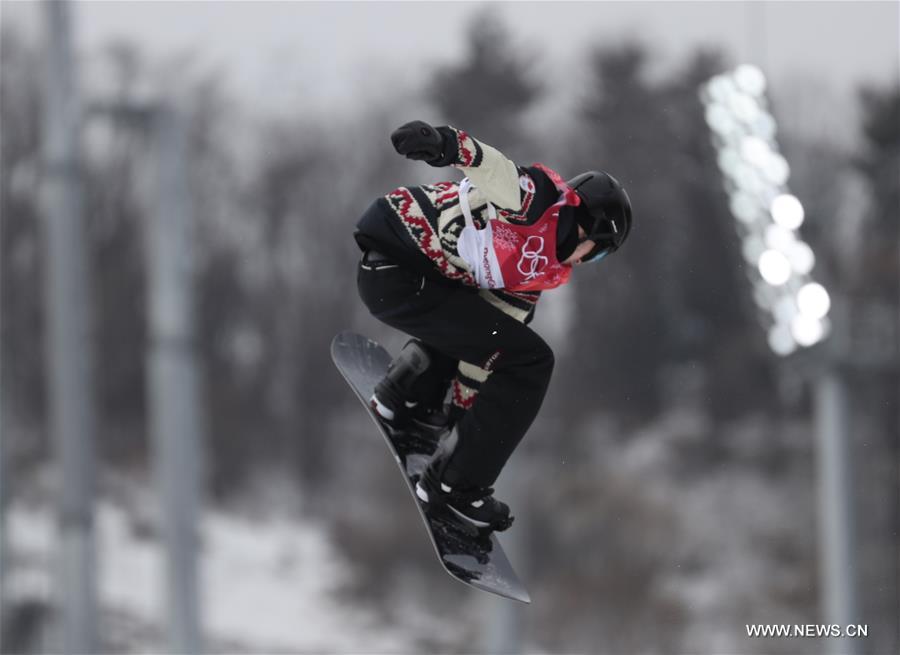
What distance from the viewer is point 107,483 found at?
25.8m

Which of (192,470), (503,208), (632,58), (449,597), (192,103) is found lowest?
(503,208)

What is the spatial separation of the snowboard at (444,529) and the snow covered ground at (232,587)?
1546 centimetres

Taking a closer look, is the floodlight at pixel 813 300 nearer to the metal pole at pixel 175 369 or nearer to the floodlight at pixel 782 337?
the floodlight at pixel 782 337

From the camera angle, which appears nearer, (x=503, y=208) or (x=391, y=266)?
(x=503, y=208)

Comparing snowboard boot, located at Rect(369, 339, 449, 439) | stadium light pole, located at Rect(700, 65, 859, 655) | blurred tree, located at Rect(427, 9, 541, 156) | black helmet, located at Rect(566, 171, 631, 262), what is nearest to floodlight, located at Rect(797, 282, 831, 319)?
stadium light pole, located at Rect(700, 65, 859, 655)

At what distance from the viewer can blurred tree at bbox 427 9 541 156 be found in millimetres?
11203

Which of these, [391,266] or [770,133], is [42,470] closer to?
[770,133]

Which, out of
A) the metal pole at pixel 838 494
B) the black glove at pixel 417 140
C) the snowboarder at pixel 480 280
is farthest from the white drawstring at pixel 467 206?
the metal pole at pixel 838 494

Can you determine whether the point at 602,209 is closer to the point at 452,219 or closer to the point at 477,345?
the point at 452,219

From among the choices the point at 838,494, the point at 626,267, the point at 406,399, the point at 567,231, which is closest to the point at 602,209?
the point at 567,231

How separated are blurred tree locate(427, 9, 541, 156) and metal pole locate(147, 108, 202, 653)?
2.92m

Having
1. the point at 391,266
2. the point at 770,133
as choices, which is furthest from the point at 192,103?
the point at 391,266

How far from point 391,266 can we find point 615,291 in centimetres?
1756

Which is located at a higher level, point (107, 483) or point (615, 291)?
point (615, 291)
